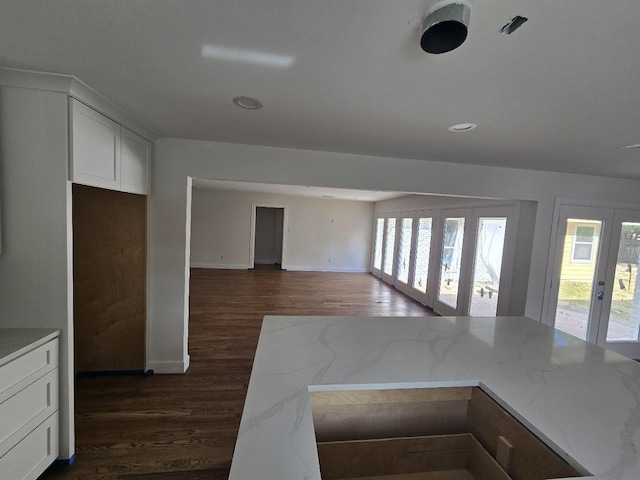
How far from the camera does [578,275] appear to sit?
11.4 ft

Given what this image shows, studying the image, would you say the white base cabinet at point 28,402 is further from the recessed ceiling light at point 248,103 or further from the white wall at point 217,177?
the recessed ceiling light at point 248,103

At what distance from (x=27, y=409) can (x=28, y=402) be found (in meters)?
0.04

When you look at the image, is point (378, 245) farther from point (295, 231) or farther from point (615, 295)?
point (615, 295)

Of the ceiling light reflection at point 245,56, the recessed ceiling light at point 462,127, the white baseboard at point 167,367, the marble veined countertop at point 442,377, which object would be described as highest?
the recessed ceiling light at point 462,127

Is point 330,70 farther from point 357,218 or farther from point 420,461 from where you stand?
point 357,218

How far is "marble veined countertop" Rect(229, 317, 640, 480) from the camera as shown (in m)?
0.76

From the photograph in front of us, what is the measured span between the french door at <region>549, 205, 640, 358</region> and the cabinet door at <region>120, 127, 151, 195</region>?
4.46 meters

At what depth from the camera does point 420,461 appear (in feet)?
3.67

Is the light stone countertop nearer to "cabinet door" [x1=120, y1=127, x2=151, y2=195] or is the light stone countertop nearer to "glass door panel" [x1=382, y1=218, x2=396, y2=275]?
"cabinet door" [x1=120, y1=127, x2=151, y2=195]

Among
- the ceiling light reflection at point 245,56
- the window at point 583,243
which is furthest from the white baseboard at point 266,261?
the ceiling light reflection at point 245,56

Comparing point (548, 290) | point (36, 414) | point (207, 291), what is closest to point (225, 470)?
point (36, 414)

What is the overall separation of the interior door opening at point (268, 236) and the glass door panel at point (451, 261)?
5.66 metres

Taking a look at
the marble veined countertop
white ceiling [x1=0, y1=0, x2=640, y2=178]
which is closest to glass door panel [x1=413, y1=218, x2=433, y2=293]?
white ceiling [x1=0, y1=0, x2=640, y2=178]

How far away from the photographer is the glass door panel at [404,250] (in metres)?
6.39
